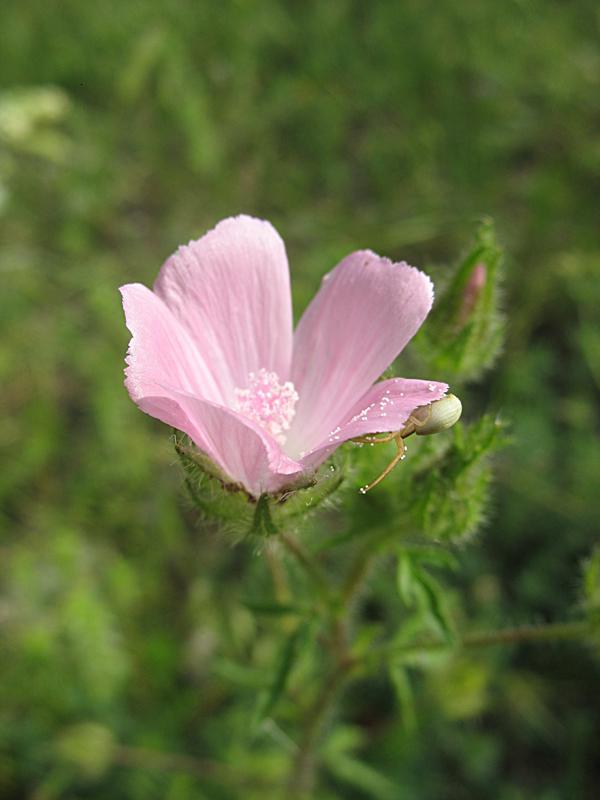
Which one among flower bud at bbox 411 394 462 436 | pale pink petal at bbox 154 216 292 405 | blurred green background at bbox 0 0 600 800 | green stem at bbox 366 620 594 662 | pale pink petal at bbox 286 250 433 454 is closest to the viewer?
flower bud at bbox 411 394 462 436

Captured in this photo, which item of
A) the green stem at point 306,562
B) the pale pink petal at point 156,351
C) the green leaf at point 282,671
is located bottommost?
the green leaf at point 282,671

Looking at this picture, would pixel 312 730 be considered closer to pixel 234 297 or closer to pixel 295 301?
pixel 234 297

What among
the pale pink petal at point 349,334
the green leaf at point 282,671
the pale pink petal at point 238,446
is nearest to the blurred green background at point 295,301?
the pale pink petal at point 349,334

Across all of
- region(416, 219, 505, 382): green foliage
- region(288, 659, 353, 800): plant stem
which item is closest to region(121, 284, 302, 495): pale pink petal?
region(416, 219, 505, 382): green foliage

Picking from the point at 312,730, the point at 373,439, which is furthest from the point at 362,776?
the point at 373,439

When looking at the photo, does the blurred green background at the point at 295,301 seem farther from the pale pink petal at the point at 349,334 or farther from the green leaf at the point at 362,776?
the pale pink petal at the point at 349,334

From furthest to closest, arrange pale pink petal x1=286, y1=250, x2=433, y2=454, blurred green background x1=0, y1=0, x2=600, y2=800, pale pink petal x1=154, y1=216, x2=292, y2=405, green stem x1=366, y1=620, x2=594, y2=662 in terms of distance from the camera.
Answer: blurred green background x1=0, y1=0, x2=600, y2=800 < green stem x1=366, y1=620, x2=594, y2=662 < pale pink petal x1=154, y1=216, x2=292, y2=405 < pale pink petal x1=286, y1=250, x2=433, y2=454

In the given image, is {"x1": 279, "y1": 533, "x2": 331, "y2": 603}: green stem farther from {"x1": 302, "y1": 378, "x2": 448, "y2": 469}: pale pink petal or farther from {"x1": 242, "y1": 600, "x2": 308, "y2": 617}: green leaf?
{"x1": 302, "y1": 378, "x2": 448, "y2": 469}: pale pink petal
